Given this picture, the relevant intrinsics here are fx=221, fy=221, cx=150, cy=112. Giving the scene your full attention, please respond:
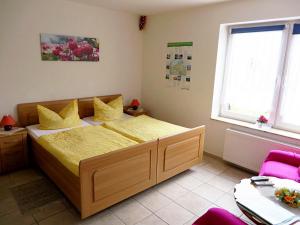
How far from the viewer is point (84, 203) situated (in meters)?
2.11

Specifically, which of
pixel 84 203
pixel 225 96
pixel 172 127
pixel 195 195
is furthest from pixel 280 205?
pixel 225 96

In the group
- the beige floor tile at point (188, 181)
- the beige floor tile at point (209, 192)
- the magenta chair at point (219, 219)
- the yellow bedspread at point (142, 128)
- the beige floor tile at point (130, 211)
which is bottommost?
→ the beige floor tile at point (130, 211)

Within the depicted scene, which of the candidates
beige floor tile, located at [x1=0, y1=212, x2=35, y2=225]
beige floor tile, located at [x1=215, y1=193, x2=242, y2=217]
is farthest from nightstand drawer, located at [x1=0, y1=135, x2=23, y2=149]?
beige floor tile, located at [x1=215, y1=193, x2=242, y2=217]

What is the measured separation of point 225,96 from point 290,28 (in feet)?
4.33

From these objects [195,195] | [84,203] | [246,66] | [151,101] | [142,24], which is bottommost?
[195,195]

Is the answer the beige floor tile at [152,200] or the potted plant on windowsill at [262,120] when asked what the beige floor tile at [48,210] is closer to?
the beige floor tile at [152,200]

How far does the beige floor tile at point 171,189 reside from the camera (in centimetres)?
272

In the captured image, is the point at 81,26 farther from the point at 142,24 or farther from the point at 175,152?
the point at 175,152

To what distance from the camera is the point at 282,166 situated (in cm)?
251

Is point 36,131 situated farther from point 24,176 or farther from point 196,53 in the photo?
point 196,53

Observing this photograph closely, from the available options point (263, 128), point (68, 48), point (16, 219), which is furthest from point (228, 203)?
point (68, 48)

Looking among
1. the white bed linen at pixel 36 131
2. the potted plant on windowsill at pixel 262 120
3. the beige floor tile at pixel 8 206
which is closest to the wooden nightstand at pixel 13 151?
the white bed linen at pixel 36 131

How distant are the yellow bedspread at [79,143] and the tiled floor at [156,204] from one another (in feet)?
1.73

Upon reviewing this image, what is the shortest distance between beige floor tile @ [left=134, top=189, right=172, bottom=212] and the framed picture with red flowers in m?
2.51
